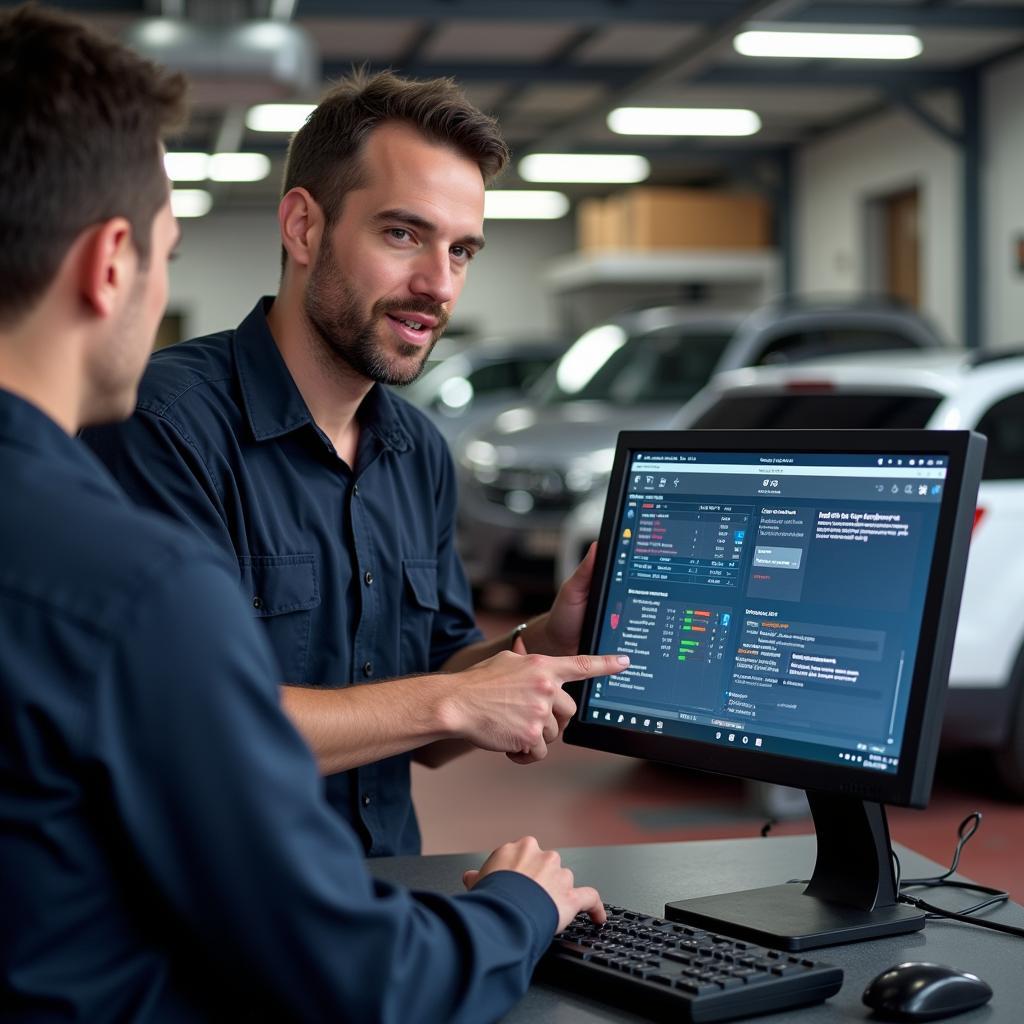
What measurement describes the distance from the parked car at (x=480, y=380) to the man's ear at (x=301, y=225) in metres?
9.00

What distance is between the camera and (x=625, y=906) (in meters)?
1.94

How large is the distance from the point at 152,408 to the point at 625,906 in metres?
0.93


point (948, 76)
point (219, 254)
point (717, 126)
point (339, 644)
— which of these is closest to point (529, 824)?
point (339, 644)

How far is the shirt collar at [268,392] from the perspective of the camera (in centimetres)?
232

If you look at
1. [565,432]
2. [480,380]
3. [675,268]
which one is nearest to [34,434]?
[565,432]

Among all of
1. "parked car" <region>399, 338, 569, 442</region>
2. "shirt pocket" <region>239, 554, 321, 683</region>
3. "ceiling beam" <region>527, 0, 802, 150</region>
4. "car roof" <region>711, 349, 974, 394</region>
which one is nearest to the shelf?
"ceiling beam" <region>527, 0, 802, 150</region>

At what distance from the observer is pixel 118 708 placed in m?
1.12

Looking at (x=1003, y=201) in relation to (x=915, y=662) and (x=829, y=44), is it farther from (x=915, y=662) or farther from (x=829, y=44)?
(x=915, y=662)

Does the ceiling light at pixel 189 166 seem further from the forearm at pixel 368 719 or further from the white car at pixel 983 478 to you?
the forearm at pixel 368 719

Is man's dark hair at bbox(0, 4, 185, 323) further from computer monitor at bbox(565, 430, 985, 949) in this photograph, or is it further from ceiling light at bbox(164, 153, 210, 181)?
ceiling light at bbox(164, 153, 210, 181)

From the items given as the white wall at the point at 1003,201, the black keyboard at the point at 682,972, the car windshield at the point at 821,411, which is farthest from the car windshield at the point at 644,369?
the black keyboard at the point at 682,972

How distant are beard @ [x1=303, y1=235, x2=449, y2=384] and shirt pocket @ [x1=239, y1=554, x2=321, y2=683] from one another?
0.31 meters

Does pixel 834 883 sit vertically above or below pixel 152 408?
below

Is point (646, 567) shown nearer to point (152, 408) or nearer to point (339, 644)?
point (339, 644)
